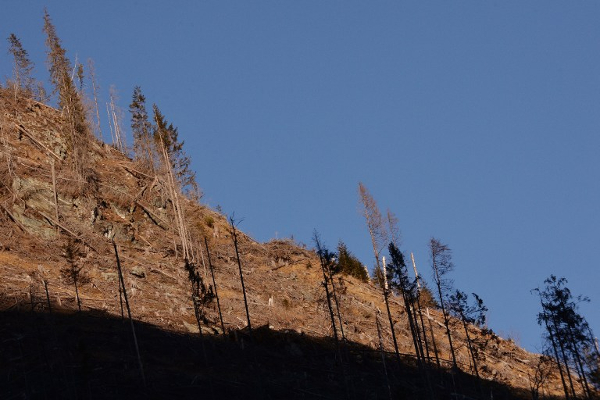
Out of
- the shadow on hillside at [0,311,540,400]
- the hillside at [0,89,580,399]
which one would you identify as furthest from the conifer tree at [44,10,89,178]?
the shadow on hillside at [0,311,540,400]

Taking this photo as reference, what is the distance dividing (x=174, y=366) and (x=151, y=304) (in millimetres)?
9879

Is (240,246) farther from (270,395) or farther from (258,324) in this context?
(270,395)

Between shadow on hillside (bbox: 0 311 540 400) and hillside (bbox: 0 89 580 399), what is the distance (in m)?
0.10

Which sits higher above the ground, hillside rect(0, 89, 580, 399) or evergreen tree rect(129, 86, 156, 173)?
evergreen tree rect(129, 86, 156, 173)

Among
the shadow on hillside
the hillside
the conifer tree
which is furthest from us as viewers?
the conifer tree

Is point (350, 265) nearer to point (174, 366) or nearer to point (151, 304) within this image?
point (151, 304)

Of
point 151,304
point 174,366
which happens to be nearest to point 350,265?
point 151,304

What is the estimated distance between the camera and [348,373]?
120 ft

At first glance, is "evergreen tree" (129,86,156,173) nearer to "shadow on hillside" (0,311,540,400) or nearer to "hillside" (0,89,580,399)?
"hillside" (0,89,580,399)

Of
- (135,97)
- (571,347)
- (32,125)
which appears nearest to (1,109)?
(32,125)

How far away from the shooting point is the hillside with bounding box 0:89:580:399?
3030 cm

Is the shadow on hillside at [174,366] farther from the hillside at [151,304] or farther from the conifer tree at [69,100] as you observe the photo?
the conifer tree at [69,100]

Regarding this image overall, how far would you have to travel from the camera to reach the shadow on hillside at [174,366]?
2708cm

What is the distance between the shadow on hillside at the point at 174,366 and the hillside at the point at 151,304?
10 centimetres
